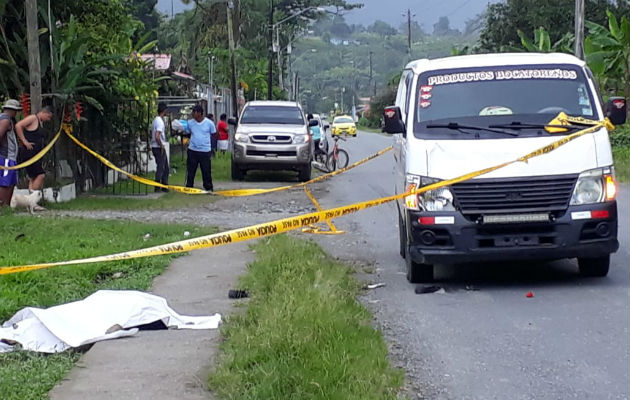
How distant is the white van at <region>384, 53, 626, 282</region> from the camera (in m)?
8.46

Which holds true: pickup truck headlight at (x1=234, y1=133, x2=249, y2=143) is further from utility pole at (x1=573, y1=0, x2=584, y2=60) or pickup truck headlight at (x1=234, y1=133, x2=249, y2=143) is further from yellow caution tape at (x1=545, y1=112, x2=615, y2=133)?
yellow caution tape at (x1=545, y1=112, x2=615, y2=133)

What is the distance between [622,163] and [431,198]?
60.3 feet

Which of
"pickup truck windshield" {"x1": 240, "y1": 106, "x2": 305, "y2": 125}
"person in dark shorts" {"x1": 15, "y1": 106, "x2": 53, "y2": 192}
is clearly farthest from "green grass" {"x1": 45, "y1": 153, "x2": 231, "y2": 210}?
"pickup truck windshield" {"x1": 240, "y1": 106, "x2": 305, "y2": 125}

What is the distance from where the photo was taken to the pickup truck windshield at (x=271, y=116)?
2364cm

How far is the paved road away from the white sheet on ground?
170 cm

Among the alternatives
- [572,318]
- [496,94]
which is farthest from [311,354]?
[496,94]

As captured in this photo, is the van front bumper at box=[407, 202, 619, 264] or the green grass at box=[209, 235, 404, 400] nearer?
the green grass at box=[209, 235, 404, 400]

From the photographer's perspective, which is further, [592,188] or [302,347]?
[592,188]

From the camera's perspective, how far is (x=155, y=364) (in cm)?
608

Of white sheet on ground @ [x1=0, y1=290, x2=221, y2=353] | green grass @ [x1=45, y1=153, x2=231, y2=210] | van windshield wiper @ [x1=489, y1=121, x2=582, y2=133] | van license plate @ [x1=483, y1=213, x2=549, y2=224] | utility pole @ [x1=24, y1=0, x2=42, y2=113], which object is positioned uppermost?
utility pole @ [x1=24, y1=0, x2=42, y2=113]

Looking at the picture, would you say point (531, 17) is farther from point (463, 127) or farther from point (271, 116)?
point (463, 127)

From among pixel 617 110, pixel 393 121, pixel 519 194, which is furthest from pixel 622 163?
pixel 519 194

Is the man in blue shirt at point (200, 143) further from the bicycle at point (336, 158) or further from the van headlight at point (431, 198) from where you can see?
the van headlight at point (431, 198)

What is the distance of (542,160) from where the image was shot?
8.50 m
